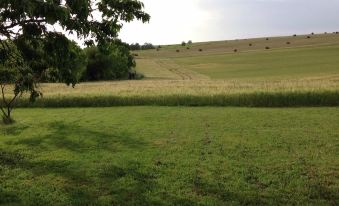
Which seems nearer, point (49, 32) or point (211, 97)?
point (49, 32)

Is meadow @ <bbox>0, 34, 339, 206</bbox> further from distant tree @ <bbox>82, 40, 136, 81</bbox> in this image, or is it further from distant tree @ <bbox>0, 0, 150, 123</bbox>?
distant tree @ <bbox>82, 40, 136, 81</bbox>

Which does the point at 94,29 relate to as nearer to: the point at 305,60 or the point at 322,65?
the point at 322,65

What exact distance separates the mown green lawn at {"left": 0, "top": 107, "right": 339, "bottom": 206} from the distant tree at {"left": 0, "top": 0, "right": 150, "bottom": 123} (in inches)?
116

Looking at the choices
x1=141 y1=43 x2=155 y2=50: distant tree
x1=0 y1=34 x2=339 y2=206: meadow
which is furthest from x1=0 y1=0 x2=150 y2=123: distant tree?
x1=141 y1=43 x2=155 y2=50: distant tree

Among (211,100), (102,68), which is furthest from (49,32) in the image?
(102,68)

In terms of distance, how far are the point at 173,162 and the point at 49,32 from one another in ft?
17.4

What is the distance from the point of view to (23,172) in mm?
13688

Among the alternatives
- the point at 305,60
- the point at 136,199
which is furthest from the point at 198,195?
the point at 305,60

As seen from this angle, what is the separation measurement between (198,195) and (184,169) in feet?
8.83

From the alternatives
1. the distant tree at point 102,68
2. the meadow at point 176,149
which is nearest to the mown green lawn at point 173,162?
the meadow at point 176,149

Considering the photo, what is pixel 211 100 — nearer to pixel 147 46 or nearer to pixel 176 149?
pixel 176 149

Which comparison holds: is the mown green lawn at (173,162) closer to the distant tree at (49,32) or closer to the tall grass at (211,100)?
the distant tree at (49,32)

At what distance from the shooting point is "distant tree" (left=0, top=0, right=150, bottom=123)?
9195 mm

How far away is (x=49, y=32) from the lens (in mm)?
11984
